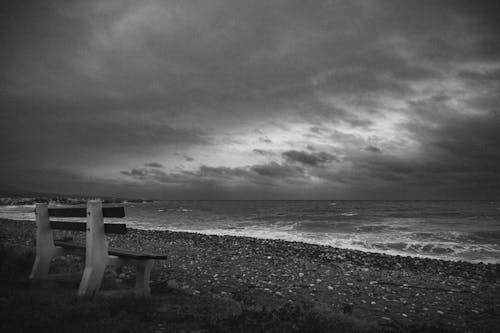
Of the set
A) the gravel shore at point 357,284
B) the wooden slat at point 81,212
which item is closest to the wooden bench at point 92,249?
the wooden slat at point 81,212

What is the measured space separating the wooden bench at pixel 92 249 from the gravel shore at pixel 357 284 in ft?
5.02

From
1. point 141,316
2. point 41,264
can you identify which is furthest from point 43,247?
point 141,316

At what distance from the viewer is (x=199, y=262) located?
12555 mm

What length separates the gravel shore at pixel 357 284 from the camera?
7.39 metres

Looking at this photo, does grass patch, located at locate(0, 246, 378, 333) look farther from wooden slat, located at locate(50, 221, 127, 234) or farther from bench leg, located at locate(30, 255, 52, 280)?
wooden slat, located at locate(50, 221, 127, 234)

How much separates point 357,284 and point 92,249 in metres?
8.23

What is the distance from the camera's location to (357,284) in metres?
9.98

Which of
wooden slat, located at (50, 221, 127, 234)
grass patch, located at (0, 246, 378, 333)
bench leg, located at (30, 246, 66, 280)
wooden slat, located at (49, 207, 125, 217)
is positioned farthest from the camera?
bench leg, located at (30, 246, 66, 280)

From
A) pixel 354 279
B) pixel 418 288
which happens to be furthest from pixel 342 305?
pixel 418 288

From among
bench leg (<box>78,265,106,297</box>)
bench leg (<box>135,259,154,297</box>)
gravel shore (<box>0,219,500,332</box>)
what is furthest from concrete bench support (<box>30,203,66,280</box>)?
gravel shore (<box>0,219,500,332</box>)

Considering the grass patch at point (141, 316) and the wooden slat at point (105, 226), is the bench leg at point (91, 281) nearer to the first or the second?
the grass patch at point (141, 316)

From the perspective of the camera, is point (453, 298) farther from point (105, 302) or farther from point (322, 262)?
point (105, 302)

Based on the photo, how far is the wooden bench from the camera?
5.52m

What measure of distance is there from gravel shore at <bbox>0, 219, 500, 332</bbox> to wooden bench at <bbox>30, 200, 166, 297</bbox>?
1.53m
